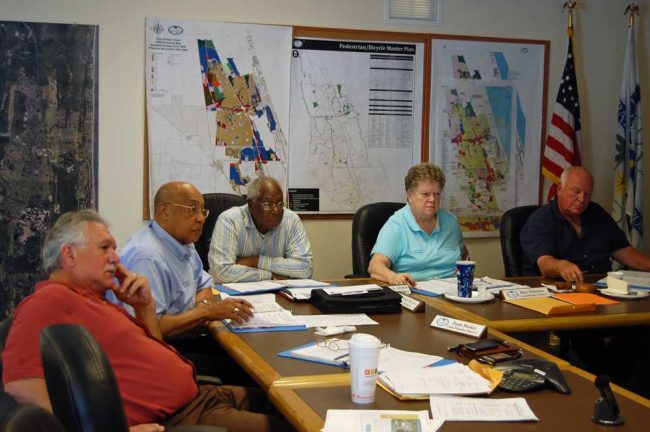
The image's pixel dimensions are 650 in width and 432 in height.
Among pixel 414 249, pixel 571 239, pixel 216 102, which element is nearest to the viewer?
pixel 414 249

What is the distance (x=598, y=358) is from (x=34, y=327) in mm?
2836

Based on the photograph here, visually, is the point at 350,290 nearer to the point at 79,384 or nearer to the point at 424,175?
the point at 424,175

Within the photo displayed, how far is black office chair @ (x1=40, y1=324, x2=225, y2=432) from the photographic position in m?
1.34

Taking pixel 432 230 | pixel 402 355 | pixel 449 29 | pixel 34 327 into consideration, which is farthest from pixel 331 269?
pixel 34 327

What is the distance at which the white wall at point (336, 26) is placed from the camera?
14.4 feet

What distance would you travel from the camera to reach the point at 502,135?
17.1 feet

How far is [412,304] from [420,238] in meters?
1.00

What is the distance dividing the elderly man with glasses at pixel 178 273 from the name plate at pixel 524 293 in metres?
1.12

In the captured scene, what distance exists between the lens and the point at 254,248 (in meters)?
3.82

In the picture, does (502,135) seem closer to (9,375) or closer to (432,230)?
(432,230)

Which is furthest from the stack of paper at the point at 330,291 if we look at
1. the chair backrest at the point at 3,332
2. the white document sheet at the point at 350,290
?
the chair backrest at the point at 3,332

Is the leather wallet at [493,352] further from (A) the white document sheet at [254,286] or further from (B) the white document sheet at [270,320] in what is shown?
(A) the white document sheet at [254,286]

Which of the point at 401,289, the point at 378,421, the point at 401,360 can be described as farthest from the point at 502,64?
the point at 378,421

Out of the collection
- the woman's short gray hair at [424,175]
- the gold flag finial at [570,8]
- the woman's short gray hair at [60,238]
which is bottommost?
the woman's short gray hair at [60,238]
